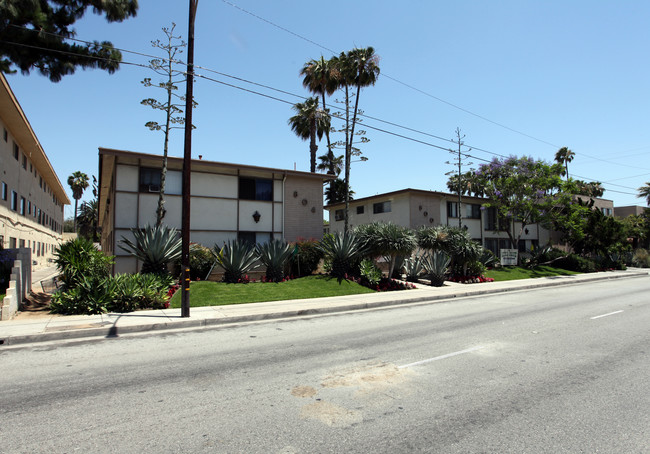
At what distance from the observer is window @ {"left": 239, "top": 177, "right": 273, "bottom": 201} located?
833 inches

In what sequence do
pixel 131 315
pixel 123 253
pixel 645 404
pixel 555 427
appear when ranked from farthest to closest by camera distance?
pixel 123 253
pixel 131 315
pixel 645 404
pixel 555 427

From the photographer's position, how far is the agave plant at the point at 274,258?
17.0 m

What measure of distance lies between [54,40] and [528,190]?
29533mm

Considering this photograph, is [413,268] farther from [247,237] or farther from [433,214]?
[433,214]

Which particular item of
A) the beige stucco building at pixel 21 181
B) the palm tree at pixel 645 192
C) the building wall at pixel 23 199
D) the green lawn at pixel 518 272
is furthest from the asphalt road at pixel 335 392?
the palm tree at pixel 645 192

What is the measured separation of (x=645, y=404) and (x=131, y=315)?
431 inches

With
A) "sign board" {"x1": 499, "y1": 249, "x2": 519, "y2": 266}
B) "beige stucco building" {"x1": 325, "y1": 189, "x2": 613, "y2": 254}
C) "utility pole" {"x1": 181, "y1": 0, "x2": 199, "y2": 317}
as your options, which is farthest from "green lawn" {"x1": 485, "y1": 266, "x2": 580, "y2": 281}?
"utility pole" {"x1": 181, "y1": 0, "x2": 199, "y2": 317}

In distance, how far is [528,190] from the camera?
29.2 meters

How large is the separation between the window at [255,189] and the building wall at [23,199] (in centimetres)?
1119

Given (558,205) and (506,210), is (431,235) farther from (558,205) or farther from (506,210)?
(558,205)

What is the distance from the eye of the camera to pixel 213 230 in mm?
20156

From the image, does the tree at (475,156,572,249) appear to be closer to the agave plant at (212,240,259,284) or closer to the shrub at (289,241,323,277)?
the shrub at (289,241,323,277)

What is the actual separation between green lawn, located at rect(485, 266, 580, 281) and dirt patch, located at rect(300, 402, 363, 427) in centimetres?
2242

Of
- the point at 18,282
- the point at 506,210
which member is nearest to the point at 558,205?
the point at 506,210
